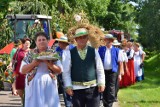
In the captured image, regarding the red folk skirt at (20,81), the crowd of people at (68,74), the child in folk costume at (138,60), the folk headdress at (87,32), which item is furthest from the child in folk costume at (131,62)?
the crowd of people at (68,74)

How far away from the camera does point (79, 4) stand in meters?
→ 37.0

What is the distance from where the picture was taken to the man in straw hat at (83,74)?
23.4 feet

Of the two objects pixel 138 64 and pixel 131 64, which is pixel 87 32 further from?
pixel 138 64

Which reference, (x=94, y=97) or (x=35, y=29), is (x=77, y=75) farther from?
(x=35, y=29)

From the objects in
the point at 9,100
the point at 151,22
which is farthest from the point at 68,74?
the point at 151,22

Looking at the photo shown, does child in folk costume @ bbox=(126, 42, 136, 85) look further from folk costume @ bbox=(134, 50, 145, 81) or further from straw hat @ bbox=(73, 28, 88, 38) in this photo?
straw hat @ bbox=(73, 28, 88, 38)

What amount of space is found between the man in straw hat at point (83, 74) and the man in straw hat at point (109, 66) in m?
3.29

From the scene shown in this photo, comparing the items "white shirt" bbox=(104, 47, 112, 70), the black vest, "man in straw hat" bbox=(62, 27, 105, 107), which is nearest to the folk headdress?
"man in straw hat" bbox=(62, 27, 105, 107)

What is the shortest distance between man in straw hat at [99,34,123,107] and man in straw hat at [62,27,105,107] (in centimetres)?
329

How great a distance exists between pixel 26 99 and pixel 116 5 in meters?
56.8

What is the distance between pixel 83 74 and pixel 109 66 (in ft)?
11.4

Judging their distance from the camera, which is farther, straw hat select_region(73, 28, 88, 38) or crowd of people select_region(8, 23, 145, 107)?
straw hat select_region(73, 28, 88, 38)

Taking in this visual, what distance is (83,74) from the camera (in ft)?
23.3

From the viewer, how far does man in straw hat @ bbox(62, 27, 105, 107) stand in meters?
7.12
